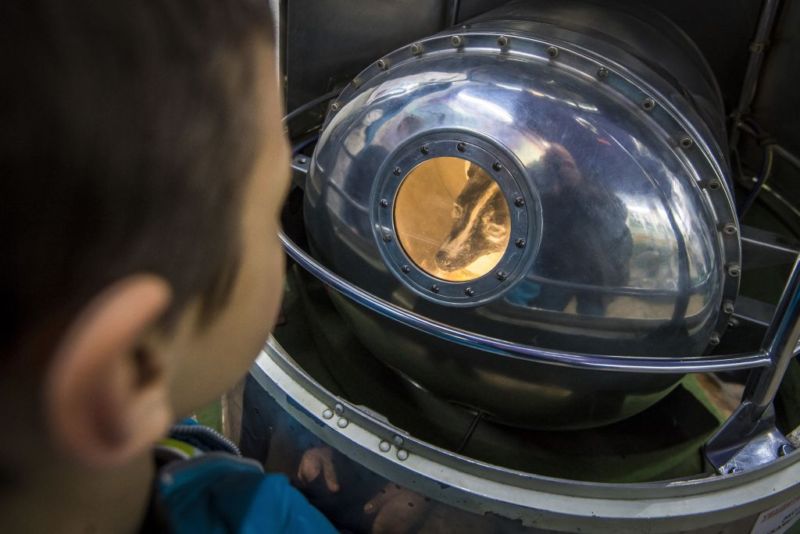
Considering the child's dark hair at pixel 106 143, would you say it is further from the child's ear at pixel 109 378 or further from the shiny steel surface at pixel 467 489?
the shiny steel surface at pixel 467 489

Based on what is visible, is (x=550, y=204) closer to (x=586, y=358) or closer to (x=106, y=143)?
(x=586, y=358)

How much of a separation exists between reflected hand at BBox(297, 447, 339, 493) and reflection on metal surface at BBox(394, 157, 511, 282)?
0.93 feet

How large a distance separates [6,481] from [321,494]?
68cm

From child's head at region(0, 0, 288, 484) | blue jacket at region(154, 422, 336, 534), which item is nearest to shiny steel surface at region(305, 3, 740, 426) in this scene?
blue jacket at region(154, 422, 336, 534)

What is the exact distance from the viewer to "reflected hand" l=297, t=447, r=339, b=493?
101 cm

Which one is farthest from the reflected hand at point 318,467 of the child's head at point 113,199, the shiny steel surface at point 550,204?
the child's head at point 113,199

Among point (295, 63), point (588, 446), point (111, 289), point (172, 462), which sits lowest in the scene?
point (588, 446)

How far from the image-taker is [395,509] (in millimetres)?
978

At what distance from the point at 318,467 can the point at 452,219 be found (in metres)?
0.38

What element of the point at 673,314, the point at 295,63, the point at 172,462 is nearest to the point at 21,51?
the point at 172,462

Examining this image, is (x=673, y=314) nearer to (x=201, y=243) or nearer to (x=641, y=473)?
(x=641, y=473)

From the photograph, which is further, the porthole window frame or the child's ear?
the porthole window frame

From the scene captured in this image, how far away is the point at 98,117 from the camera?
310 mm

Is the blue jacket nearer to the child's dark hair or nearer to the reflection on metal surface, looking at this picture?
the child's dark hair
